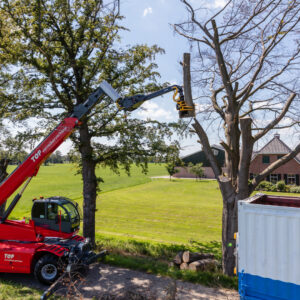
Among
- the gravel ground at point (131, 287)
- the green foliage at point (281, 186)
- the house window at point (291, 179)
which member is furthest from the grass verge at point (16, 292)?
the house window at point (291, 179)

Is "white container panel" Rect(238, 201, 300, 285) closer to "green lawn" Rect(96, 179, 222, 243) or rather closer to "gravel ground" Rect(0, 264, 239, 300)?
"gravel ground" Rect(0, 264, 239, 300)

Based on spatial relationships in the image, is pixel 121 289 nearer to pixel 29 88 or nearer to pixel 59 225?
pixel 59 225

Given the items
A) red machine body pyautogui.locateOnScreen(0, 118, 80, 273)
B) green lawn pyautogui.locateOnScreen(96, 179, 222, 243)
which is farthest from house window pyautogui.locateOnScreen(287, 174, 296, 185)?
red machine body pyautogui.locateOnScreen(0, 118, 80, 273)

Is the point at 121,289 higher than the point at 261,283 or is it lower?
lower

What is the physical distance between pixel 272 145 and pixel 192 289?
3694cm

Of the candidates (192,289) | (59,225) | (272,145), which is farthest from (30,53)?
(272,145)

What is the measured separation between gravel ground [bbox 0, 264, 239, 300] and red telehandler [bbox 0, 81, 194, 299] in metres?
0.56

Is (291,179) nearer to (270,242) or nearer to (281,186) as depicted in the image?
(281,186)

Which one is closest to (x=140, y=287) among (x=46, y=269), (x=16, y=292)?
(x=46, y=269)

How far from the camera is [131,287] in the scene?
7570 mm

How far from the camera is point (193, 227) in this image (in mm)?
17359

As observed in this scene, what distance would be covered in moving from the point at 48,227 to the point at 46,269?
1463 millimetres

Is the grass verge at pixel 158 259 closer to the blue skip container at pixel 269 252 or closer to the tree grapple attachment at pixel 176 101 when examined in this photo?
the blue skip container at pixel 269 252

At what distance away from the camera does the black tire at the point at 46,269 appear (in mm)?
7789
